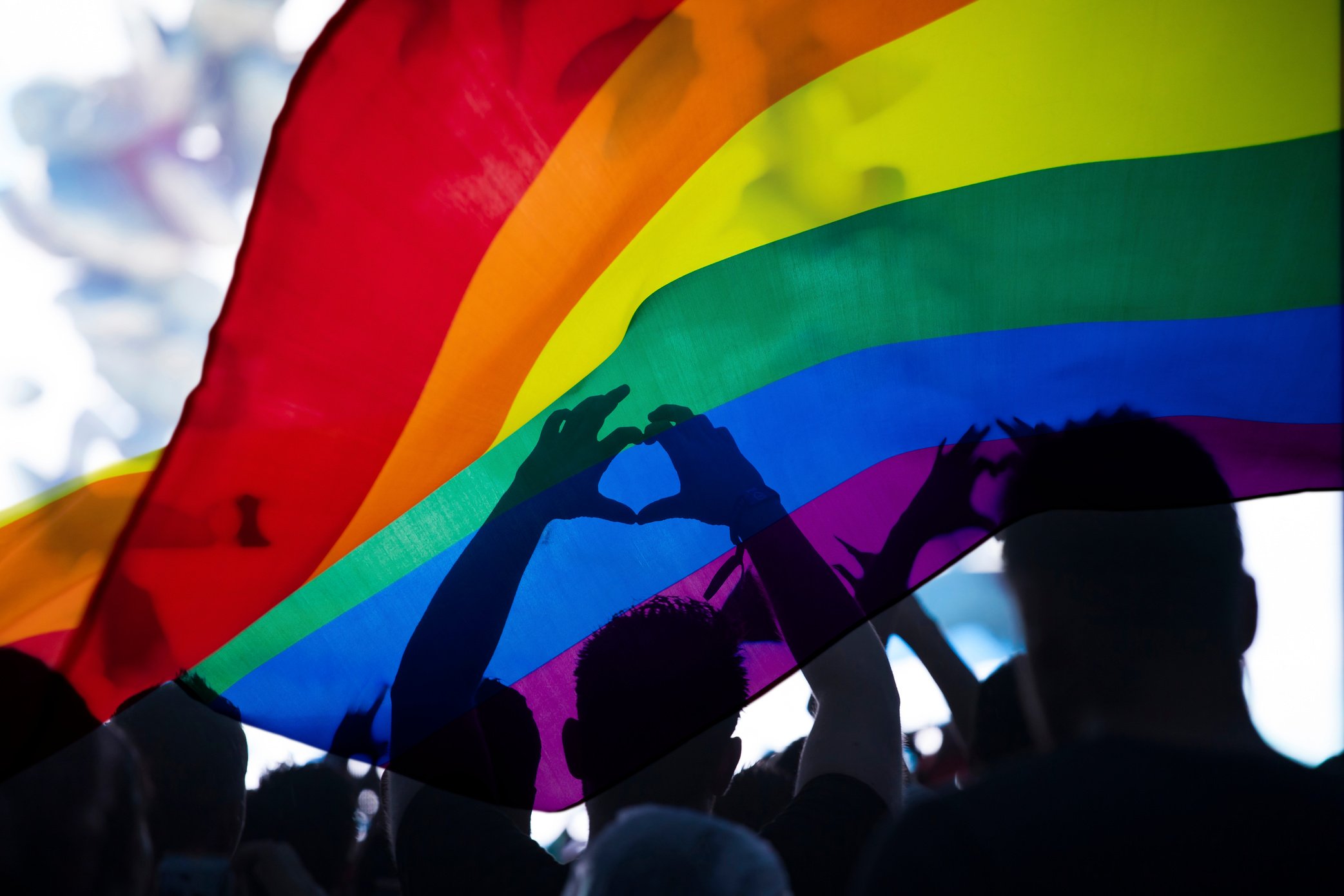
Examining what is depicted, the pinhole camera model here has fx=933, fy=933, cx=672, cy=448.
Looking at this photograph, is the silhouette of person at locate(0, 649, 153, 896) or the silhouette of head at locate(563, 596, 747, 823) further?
the silhouette of head at locate(563, 596, 747, 823)

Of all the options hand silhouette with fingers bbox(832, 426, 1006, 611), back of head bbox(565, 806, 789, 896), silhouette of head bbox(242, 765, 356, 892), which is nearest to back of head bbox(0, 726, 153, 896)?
silhouette of head bbox(242, 765, 356, 892)

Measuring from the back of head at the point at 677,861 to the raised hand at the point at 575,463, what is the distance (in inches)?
35.1

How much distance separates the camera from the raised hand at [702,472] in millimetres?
1924

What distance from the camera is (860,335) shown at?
6.35ft

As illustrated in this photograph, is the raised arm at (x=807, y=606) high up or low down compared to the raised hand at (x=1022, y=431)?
down

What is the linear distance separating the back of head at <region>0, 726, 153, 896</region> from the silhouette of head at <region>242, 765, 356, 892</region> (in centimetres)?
71

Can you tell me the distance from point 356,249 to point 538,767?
105cm

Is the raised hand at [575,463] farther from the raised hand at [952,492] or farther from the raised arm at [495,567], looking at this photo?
the raised hand at [952,492]

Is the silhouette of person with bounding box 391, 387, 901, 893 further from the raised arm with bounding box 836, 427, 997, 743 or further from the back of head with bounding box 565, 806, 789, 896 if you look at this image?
the back of head with bounding box 565, 806, 789, 896

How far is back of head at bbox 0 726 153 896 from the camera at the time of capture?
4.53 feet

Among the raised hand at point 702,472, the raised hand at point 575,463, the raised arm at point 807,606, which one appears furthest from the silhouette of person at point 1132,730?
the raised hand at point 575,463

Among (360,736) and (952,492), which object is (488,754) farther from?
(952,492)

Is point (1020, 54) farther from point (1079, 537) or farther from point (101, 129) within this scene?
point (101, 129)

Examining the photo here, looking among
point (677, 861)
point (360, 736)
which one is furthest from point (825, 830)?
point (360, 736)
